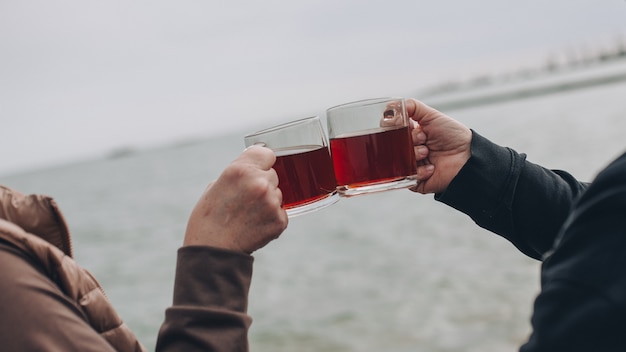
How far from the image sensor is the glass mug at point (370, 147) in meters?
1.96

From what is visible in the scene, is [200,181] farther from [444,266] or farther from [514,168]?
[514,168]

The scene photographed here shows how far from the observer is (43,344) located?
4.32 ft

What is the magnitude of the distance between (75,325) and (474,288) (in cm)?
767

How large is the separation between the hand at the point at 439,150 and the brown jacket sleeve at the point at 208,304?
0.92 m

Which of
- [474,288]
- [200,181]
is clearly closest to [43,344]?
[474,288]

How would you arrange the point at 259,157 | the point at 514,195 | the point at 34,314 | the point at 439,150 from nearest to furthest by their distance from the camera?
the point at 34,314 < the point at 259,157 < the point at 514,195 < the point at 439,150

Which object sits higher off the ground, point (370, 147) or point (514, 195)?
point (370, 147)

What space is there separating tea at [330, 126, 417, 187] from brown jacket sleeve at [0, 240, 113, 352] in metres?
0.93

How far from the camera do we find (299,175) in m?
1.83

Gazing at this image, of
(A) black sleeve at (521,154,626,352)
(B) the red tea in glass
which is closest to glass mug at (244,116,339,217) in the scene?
(B) the red tea in glass

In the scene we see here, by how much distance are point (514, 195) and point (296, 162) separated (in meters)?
0.81

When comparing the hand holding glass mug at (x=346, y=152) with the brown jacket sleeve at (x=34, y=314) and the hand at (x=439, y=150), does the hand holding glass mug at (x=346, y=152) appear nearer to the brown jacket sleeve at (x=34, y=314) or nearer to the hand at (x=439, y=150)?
the hand at (x=439, y=150)

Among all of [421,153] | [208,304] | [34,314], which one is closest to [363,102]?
[421,153]

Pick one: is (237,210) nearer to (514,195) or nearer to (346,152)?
(346,152)
